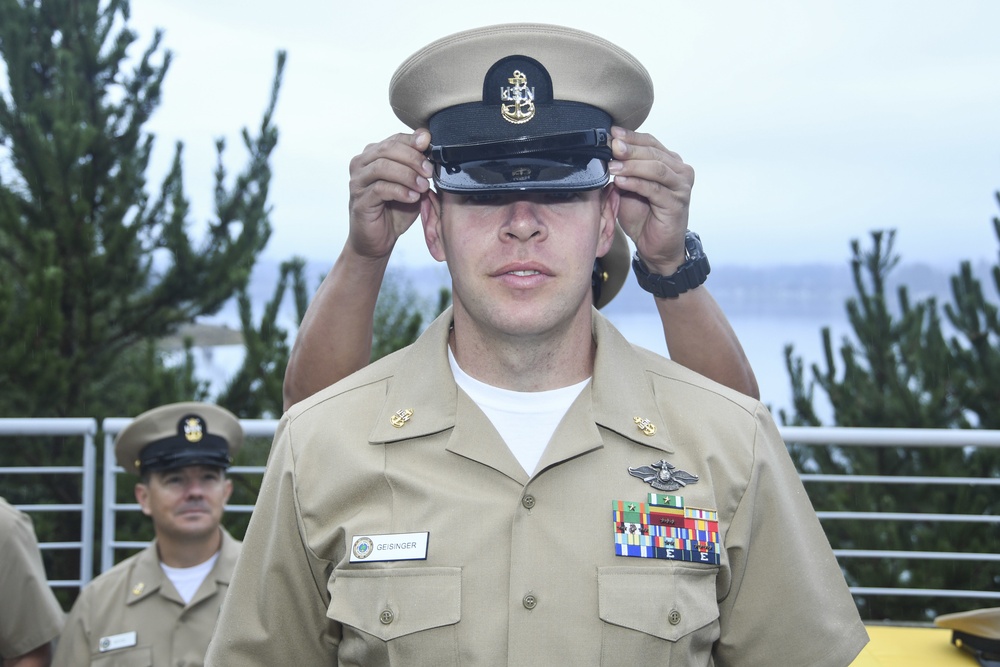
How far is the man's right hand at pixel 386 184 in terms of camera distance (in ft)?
6.00

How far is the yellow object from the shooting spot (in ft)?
8.54

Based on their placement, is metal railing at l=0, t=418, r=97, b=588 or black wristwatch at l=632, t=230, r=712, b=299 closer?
black wristwatch at l=632, t=230, r=712, b=299

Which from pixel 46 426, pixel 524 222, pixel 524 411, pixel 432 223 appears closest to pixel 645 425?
pixel 524 411

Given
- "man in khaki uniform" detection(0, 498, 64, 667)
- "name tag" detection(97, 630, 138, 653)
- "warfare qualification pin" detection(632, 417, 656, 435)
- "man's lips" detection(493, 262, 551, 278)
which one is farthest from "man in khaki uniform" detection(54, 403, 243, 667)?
"man's lips" detection(493, 262, 551, 278)

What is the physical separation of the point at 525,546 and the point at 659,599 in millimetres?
234

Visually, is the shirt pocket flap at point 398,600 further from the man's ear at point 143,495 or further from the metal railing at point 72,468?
the metal railing at point 72,468

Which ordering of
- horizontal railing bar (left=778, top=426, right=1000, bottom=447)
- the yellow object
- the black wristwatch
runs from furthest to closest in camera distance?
horizontal railing bar (left=778, top=426, right=1000, bottom=447)
the yellow object
the black wristwatch

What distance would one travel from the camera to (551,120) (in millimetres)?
1781

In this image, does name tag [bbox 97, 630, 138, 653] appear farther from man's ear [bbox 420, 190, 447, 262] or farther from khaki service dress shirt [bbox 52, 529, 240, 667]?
man's ear [bbox 420, 190, 447, 262]

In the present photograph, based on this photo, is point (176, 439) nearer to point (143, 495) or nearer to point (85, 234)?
point (143, 495)

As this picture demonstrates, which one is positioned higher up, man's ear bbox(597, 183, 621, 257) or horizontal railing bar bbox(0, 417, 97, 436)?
man's ear bbox(597, 183, 621, 257)

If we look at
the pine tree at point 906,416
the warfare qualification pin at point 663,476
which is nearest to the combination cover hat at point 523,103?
the warfare qualification pin at point 663,476

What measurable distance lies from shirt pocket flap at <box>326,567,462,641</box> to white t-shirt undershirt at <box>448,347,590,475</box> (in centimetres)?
25

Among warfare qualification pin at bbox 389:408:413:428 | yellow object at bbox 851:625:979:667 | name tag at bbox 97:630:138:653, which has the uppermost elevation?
warfare qualification pin at bbox 389:408:413:428
